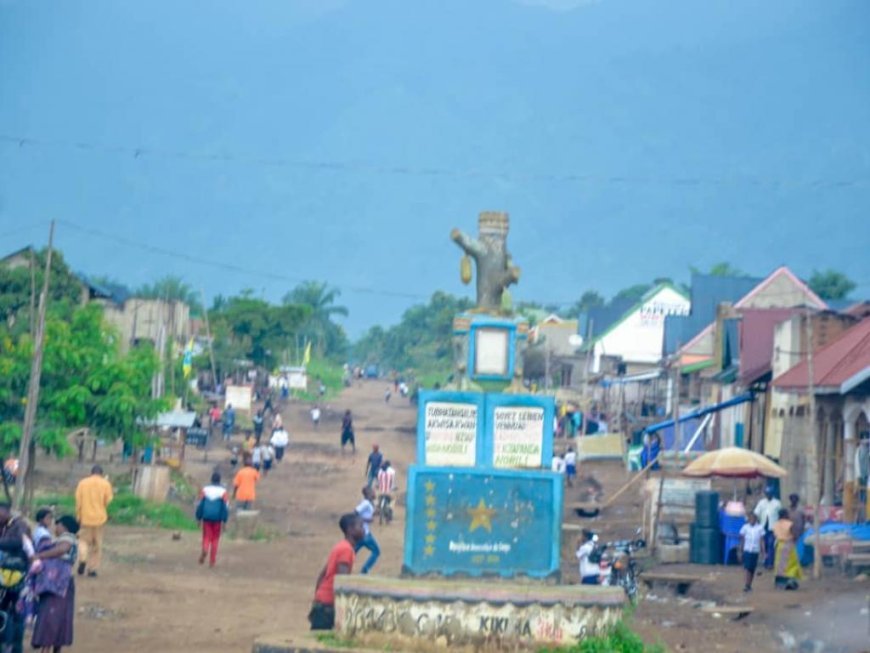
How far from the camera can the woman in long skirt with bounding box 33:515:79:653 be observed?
13203mm

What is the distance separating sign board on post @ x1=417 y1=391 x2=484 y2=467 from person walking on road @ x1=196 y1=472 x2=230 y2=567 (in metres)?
7.50

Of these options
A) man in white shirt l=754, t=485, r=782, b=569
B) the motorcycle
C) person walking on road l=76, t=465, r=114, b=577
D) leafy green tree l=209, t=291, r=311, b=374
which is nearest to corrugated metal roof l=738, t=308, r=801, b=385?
man in white shirt l=754, t=485, r=782, b=569

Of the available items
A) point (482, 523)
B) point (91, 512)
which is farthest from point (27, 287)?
point (482, 523)

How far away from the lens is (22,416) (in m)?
26.5

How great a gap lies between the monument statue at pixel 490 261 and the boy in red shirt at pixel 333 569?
342 centimetres

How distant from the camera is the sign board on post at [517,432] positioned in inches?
605

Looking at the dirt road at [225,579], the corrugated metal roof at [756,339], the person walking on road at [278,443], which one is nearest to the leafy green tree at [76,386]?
the dirt road at [225,579]

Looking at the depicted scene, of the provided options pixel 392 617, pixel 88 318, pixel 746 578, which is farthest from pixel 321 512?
pixel 392 617

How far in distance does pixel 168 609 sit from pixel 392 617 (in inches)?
210

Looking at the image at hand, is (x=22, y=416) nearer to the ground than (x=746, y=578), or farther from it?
farther from it

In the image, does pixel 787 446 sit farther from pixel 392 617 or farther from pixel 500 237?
pixel 392 617

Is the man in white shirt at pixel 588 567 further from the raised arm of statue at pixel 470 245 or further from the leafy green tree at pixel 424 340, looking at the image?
the leafy green tree at pixel 424 340

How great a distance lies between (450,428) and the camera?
603 inches

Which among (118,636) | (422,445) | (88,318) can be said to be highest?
(88,318)
